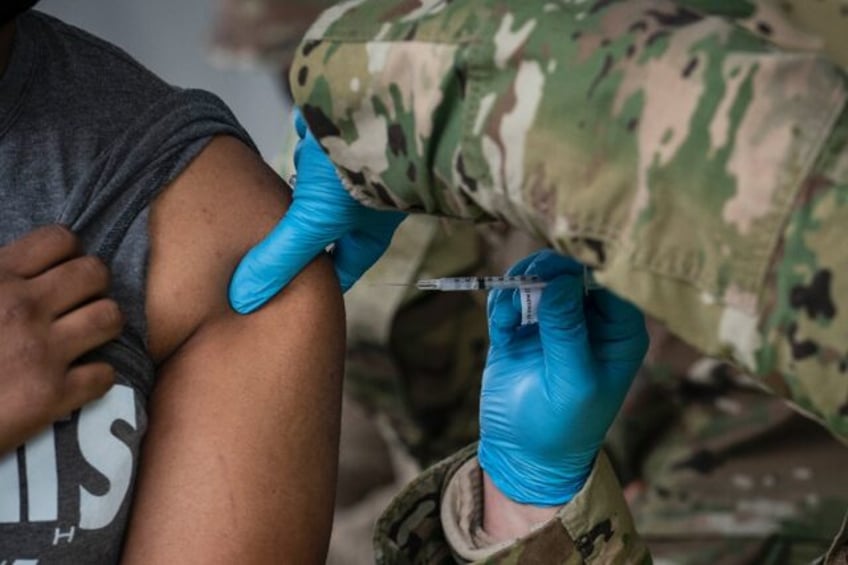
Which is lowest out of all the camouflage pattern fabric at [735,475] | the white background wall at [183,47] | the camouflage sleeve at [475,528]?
the camouflage pattern fabric at [735,475]

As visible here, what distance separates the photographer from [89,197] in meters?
1.47

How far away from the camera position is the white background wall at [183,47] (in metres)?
3.66

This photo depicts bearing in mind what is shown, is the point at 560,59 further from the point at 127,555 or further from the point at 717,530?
the point at 717,530

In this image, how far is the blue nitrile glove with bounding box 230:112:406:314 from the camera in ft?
4.75

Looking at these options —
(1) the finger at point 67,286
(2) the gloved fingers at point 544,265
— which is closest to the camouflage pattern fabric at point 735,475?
(2) the gloved fingers at point 544,265

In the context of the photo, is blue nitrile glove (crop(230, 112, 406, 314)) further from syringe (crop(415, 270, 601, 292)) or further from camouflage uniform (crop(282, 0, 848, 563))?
camouflage uniform (crop(282, 0, 848, 563))

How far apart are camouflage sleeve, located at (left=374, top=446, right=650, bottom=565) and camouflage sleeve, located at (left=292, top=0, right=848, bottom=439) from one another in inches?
20.0

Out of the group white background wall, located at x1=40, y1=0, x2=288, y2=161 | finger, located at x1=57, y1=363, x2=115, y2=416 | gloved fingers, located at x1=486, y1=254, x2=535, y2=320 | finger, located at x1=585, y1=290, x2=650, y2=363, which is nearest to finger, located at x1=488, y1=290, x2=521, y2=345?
gloved fingers, located at x1=486, y1=254, x2=535, y2=320

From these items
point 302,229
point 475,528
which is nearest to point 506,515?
point 475,528

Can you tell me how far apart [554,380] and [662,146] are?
22.0 inches

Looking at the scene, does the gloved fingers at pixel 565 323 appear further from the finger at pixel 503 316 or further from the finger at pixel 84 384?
the finger at pixel 84 384

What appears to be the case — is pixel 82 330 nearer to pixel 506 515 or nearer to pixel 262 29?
pixel 506 515

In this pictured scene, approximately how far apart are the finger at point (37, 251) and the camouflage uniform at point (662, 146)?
370mm

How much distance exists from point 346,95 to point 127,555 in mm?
526
